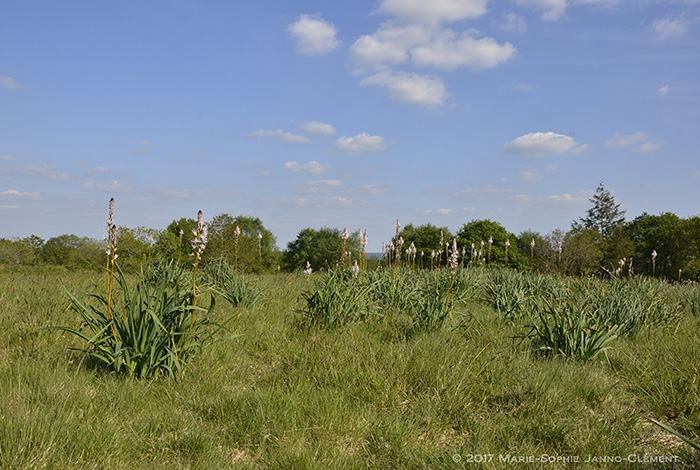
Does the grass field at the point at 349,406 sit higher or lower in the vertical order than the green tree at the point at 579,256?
lower

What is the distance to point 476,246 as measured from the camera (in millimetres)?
45250

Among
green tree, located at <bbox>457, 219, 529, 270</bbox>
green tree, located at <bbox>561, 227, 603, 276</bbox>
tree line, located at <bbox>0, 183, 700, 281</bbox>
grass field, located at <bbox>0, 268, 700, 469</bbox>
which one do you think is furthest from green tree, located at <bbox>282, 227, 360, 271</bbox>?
grass field, located at <bbox>0, 268, 700, 469</bbox>

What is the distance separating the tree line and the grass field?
23.8 metres

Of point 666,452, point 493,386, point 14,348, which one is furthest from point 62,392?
point 666,452

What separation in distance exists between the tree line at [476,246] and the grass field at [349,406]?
2378 cm

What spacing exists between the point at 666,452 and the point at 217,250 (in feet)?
111

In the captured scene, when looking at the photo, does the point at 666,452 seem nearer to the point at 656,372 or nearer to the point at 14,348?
the point at 656,372

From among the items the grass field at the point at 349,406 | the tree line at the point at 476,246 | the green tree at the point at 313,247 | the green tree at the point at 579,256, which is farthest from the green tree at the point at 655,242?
the grass field at the point at 349,406

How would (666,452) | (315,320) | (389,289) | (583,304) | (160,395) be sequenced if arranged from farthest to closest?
(389,289) < (583,304) < (315,320) < (160,395) < (666,452)

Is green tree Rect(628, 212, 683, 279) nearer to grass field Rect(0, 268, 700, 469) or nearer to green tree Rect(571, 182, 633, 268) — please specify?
green tree Rect(571, 182, 633, 268)

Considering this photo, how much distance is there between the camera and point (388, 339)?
19.2 feet

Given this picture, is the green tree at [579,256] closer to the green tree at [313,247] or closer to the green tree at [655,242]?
the green tree at [655,242]

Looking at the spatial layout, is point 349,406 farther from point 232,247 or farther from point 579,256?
point 579,256

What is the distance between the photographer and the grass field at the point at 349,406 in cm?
300
